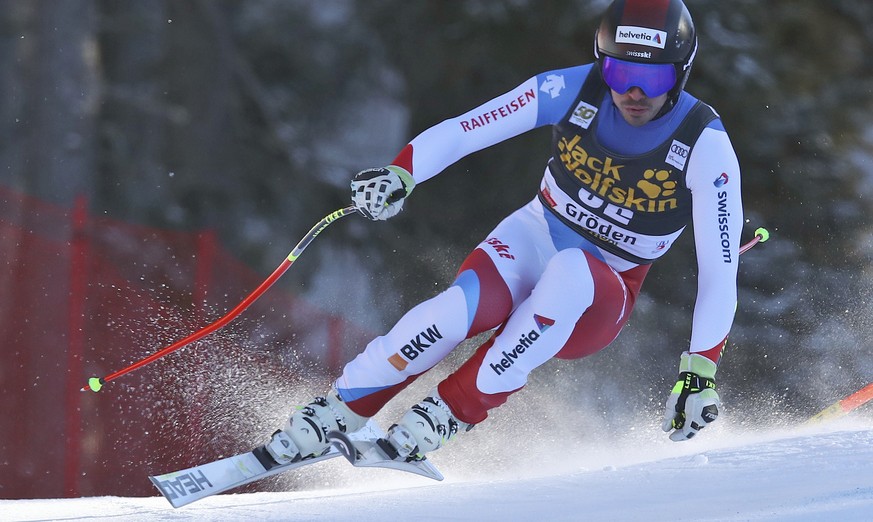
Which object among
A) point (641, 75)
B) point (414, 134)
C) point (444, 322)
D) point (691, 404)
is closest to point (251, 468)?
point (444, 322)

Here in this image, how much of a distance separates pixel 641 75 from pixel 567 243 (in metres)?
0.60

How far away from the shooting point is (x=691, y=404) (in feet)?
9.64

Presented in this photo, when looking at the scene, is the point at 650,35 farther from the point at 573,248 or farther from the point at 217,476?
the point at 217,476

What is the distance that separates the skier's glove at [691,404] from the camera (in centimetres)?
293

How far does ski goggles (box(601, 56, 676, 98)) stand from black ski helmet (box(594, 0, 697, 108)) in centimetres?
2

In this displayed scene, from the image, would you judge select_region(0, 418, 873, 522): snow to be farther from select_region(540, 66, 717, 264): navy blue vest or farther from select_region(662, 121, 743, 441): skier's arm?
select_region(540, 66, 717, 264): navy blue vest

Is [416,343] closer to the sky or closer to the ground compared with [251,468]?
closer to the sky

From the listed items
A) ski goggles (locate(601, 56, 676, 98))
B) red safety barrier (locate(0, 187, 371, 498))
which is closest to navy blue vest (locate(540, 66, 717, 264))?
ski goggles (locate(601, 56, 676, 98))

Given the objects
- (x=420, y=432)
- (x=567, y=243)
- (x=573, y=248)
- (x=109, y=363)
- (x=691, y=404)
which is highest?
(x=573, y=248)

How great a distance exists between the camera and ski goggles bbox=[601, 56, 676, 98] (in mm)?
3197

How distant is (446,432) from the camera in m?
3.21

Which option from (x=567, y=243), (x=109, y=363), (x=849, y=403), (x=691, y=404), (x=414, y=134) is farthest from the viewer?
(x=414, y=134)

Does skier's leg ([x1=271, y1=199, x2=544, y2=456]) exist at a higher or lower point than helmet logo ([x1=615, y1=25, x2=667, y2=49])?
lower

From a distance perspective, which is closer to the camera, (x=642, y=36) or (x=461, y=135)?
(x=642, y=36)
